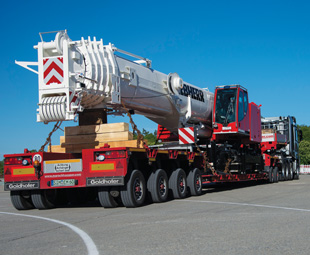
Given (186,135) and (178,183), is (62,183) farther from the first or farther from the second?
(186,135)

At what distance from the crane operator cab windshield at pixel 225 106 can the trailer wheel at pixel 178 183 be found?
15.4ft

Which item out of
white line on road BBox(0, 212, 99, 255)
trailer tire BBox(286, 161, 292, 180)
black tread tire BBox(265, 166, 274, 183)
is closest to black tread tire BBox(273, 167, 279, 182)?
black tread tire BBox(265, 166, 274, 183)

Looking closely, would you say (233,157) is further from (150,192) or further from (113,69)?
(113,69)

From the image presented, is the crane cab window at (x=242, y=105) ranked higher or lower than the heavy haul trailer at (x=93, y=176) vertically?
higher

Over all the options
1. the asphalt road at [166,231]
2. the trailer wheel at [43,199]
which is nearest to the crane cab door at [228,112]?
the asphalt road at [166,231]

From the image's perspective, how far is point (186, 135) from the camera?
14.9m

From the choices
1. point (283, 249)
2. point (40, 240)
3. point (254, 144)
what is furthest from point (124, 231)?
point (254, 144)

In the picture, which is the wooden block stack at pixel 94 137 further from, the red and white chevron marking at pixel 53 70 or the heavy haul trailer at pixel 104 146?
the red and white chevron marking at pixel 53 70

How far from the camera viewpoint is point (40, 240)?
21.8ft

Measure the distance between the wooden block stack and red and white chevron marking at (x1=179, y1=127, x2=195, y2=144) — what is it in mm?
4031

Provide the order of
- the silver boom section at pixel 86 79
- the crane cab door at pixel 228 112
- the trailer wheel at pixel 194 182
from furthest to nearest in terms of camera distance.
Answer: the crane cab door at pixel 228 112
the trailer wheel at pixel 194 182
the silver boom section at pixel 86 79

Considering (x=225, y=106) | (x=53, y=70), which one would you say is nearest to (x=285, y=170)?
(x=225, y=106)

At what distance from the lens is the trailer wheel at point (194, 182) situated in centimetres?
1377

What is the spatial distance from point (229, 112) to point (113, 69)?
7.28m
